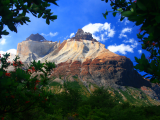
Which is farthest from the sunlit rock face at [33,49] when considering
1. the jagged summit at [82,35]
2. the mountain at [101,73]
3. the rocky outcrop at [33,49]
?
the jagged summit at [82,35]

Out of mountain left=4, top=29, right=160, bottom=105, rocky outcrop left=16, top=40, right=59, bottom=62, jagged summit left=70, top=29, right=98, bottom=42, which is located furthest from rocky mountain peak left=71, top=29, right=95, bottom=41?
rocky outcrop left=16, top=40, right=59, bottom=62

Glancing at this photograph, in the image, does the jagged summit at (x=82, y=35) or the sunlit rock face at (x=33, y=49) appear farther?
the jagged summit at (x=82, y=35)

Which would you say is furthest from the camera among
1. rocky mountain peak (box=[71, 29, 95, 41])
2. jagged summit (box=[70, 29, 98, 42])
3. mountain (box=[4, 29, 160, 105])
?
rocky mountain peak (box=[71, 29, 95, 41])

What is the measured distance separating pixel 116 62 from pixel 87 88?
99.3ft

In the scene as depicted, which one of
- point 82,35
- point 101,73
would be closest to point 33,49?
point 82,35

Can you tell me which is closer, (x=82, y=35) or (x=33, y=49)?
(x=33, y=49)

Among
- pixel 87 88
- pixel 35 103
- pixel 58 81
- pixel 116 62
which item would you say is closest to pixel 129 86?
pixel 116 62

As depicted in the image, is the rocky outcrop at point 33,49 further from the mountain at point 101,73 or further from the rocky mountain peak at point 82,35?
the rocky mountain peak at point 82,35

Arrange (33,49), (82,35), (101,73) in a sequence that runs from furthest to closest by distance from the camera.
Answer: (82,35)
(33,49)
(101,73)

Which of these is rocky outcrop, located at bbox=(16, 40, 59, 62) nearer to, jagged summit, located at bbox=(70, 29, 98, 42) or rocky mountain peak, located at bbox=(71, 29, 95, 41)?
jagged summit, located at bbox=(70, 29, 98, 42)

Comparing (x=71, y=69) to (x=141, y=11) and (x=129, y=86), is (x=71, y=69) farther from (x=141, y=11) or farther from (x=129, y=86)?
(x=141, y=11)

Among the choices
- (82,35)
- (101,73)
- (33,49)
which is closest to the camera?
(101,73)

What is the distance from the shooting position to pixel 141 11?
122 centimetres

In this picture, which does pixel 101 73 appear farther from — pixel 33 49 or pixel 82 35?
pixel 33 49
